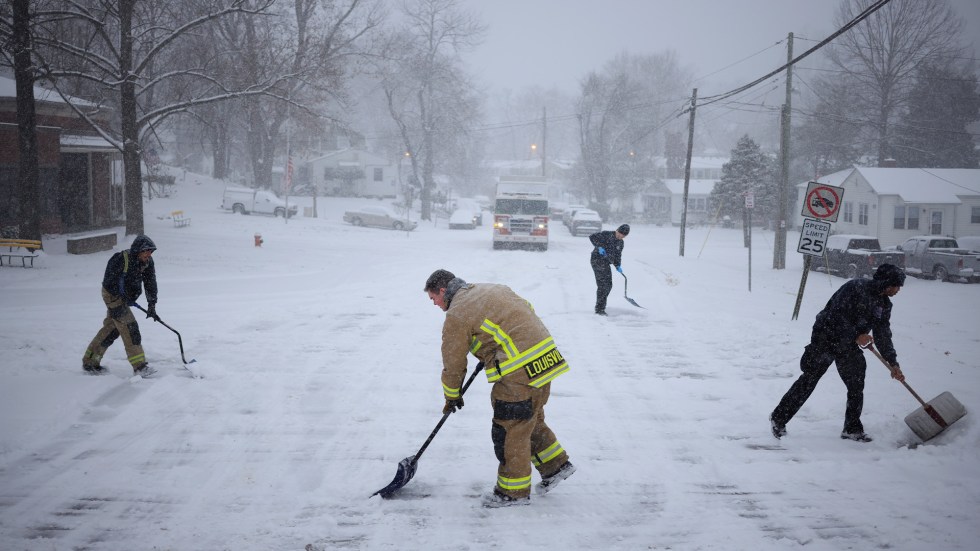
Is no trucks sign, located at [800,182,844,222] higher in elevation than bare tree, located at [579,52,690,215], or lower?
lower

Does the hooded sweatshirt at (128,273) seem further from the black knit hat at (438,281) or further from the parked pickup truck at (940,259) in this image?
the parked pickup truck at (940,259)

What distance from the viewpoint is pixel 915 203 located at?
33.7m

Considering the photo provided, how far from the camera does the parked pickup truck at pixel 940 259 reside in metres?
22.9

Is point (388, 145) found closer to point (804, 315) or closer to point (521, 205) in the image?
point (521, 205)

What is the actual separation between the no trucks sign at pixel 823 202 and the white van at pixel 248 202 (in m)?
33.6

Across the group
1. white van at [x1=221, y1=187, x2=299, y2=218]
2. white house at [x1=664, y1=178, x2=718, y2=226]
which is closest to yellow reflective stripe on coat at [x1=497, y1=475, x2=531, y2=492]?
white van at [x1=221, y1=187, x2=299, y2=218]

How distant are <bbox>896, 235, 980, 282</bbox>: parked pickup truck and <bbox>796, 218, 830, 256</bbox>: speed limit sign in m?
15.5

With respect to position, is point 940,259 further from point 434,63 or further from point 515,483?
point 434,63

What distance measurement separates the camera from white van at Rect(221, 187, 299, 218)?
131 ft

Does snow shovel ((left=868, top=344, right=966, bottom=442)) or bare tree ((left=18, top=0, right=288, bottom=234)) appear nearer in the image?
snow shovel ((left=868, top=344, right=966, bottom=442))

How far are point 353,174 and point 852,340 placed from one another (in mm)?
57505

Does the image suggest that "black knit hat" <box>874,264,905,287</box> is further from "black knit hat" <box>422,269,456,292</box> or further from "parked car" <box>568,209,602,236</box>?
"parked car" <box>568,209,602,236</box>

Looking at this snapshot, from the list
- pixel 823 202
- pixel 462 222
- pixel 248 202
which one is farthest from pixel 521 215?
pixel 248 202

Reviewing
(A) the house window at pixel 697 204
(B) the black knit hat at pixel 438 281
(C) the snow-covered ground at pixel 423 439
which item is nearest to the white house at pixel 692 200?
(A) the house window at pixel 697 204
